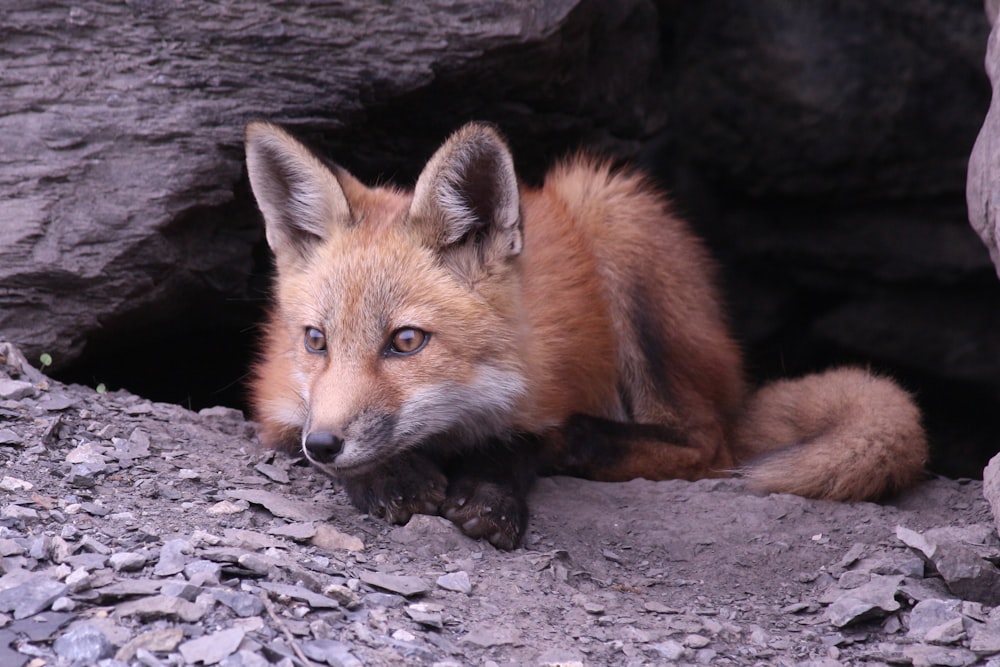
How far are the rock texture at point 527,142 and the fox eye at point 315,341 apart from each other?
118cm

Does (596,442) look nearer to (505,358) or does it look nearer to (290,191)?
(505,358)

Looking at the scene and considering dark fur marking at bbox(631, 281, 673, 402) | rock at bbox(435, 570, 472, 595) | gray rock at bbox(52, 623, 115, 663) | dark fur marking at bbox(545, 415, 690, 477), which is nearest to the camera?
gray rock at bbox(52, 623, 115, 663)

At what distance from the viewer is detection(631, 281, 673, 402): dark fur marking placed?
4.17 m

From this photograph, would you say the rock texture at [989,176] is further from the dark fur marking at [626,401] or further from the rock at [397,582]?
the rock at [397,582]

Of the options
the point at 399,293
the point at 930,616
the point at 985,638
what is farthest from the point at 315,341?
the point at 985,638

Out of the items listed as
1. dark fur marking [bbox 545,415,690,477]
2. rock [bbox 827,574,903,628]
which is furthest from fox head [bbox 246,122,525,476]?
rock [bbox 827,574,903,628]

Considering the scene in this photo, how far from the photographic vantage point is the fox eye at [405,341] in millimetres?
3252

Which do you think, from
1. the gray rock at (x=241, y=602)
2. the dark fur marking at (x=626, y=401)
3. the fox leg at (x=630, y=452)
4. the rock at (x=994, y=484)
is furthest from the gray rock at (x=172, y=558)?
the rock at (x=994, y=484)

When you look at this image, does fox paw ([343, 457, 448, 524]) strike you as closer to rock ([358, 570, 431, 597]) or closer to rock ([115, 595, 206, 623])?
rock ([358, 570, 431, 597])

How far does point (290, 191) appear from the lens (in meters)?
3.63

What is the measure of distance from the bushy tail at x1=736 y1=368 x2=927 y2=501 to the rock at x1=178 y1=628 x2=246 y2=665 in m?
2.19

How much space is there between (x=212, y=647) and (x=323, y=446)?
0.80 metres

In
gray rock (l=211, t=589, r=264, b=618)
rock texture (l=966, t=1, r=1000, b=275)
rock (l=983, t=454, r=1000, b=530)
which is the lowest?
gray rock (l=211, t=589, r=264, b=618)

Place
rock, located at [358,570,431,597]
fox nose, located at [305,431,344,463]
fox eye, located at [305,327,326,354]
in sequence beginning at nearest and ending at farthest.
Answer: rock, located at [358,570,431,597] < fox nose, located at [305,431,344,463] < fox eye, located at [305,327,326,354]
